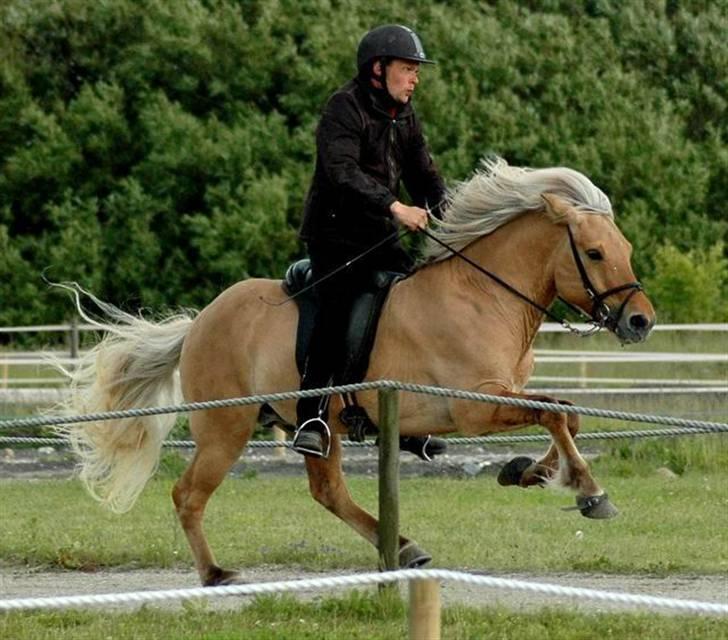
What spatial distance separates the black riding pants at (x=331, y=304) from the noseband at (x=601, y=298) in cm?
105

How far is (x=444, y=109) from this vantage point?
34.4m

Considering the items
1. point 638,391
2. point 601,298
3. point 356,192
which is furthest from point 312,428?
point 638,391

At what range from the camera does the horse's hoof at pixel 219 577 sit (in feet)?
33.0

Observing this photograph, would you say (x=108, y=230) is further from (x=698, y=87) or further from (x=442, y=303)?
(x=442, y=303)

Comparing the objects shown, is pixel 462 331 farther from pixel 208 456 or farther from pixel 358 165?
pixel 208 456

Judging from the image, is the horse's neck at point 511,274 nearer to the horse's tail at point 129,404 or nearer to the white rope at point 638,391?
the horse's tail at point 129,404

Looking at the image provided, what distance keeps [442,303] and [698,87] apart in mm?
28373

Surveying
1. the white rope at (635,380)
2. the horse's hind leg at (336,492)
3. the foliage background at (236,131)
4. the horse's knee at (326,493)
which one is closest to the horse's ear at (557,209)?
the horse's hind leg at (336,492)

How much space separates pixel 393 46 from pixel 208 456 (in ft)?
8.00

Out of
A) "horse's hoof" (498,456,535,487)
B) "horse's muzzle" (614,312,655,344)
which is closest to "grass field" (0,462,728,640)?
"horse's hoof" (498,456,535,487)

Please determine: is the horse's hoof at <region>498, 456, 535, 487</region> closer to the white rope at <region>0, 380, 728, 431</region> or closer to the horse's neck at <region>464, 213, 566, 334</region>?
the white rope at <region>0, 380, 728, 431</region>

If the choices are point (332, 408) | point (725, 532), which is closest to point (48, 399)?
point (725, 532)

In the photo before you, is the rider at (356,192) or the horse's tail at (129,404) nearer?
the rider at (356,192)

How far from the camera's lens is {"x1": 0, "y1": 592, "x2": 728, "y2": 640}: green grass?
829 cm
